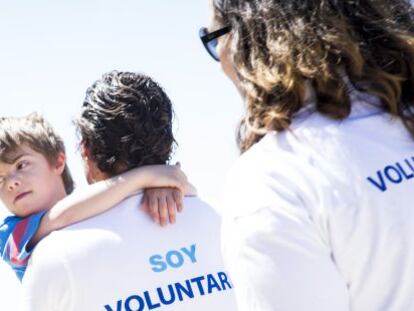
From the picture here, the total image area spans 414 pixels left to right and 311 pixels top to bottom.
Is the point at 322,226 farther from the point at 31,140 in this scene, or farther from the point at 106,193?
the point at 31,140

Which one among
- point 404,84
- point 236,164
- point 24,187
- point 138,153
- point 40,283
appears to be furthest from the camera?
point 24,187

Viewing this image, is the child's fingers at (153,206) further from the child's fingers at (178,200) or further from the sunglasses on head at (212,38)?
the sunglasses on head at (212,38)

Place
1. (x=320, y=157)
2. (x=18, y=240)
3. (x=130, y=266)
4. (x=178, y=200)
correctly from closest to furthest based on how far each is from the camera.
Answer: (x=320, y=157) < (x=130, y=266) < (x=178, y=200) < (x=18, y=240)

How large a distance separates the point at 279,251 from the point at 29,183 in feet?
7.38

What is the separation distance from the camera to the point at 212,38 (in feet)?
6.15

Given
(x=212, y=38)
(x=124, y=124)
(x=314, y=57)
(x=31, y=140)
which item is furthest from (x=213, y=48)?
(x=31, y=140)

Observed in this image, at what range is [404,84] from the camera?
5.80 feet

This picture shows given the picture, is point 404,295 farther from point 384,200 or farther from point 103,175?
point 103,175

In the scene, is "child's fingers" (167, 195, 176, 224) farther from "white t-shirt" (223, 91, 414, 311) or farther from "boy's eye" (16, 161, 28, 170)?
"white t-shirt" (223, 91, 414, 311)

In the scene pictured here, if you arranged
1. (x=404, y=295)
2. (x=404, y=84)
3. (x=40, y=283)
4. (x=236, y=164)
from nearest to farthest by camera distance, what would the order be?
(x=404, y=295)
(x=236, y=164)
(x=404, y=84)
(x=40, y=283)

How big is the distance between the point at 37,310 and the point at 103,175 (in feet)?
2.23

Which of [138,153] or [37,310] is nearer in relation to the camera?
[37,310]

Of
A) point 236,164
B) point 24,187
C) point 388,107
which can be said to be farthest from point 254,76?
point 24,187

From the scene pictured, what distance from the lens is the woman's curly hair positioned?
163 cm
